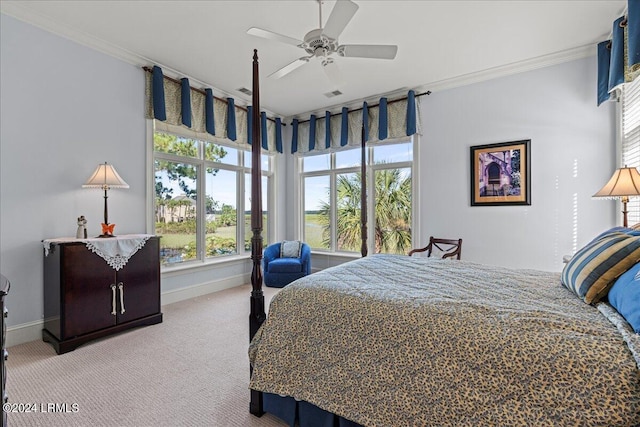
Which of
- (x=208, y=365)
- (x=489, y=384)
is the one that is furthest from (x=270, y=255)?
(x=489, y=384)

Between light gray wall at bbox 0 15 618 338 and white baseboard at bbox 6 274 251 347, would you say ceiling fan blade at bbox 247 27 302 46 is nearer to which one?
light gray wall at bbox 0 15 618 338

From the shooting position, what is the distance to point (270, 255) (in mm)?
4883

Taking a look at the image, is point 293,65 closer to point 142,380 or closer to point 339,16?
point 339,16

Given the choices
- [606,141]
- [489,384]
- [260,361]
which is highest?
[606,141]

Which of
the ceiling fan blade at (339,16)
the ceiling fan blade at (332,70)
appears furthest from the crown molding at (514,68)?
the ceiling fan blade at (339,16)

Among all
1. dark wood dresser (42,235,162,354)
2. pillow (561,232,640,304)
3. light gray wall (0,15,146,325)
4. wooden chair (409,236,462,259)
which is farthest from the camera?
wooden chair (409,236,462,259)

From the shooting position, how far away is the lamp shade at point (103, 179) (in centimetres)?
295

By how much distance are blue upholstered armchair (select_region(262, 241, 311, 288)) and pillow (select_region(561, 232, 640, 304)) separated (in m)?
3.46

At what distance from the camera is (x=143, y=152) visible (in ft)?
11.9

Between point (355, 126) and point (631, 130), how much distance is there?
318cm

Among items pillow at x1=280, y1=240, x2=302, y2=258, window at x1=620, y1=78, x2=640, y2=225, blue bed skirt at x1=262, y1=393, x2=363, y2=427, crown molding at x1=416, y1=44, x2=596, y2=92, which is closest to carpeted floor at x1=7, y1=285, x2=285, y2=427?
blue bed skirt at x1=262, y1=393, x2=363, y2=427

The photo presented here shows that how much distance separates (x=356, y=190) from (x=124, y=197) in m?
3.31

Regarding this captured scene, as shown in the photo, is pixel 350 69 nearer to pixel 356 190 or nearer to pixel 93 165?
pixel 356 190

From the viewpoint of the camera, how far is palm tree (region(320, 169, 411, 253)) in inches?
182
